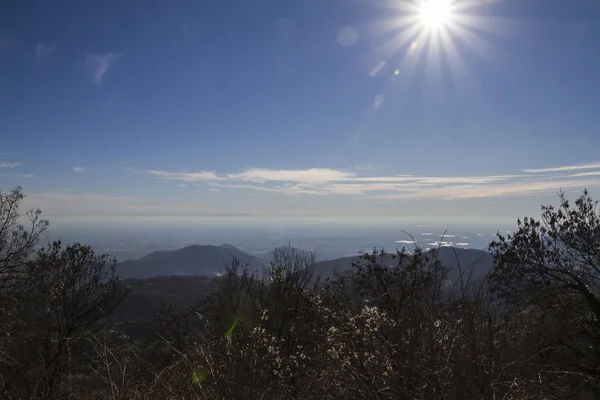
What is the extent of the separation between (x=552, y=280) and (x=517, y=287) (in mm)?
1282

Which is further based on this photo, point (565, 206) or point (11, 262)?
point (11, 262)

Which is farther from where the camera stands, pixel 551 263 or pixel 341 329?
pixel 551 263

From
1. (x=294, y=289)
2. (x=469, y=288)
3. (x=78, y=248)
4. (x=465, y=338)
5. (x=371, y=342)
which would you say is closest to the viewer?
(x=465, y=338)

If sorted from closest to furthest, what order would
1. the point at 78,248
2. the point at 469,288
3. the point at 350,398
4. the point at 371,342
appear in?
the point at 469,288 < the point at 350,398 < the point at 371,342 < the point at 78,248

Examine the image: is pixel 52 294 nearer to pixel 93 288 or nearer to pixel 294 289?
pixel 93 288

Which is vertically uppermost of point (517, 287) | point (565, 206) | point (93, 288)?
point (565, 206)

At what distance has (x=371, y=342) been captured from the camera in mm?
5094

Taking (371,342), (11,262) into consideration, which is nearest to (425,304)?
(371,342)

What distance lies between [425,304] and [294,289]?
15.1 metres

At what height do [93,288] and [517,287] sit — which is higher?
[517,287]

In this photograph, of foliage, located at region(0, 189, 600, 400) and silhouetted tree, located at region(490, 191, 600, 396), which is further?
silhouetted tree, located at region(490, 191, 600, 396)

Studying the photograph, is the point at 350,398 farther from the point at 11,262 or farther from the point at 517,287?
the point at 11,262

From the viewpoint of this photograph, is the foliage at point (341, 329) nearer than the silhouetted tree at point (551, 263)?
Yes

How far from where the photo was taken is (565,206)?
606 inches
